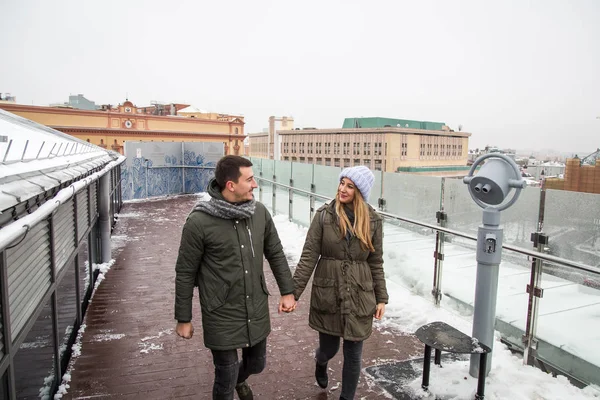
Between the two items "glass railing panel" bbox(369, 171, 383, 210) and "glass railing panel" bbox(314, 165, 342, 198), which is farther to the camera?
"glass railing panel" bbox(314, 165, 342, 198)

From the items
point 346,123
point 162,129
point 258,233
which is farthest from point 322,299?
point 346,123

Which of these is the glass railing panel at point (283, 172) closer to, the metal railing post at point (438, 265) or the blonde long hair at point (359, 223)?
the metal railing post at point (438, 265)

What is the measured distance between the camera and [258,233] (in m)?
3.01

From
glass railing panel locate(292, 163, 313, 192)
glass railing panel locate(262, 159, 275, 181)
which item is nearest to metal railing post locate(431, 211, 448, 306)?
glass railing panel locate(292, 163, 313, 192)

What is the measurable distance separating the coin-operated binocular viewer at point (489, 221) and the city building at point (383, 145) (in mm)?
103659

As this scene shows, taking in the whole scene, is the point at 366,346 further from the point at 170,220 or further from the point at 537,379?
the point at 170,220

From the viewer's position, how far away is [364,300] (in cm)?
316

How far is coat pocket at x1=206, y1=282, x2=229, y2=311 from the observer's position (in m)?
2.79

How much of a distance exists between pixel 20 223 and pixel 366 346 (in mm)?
3325

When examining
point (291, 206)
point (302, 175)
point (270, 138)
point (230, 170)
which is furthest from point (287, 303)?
point (270, 138)

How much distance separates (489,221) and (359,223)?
1087mm

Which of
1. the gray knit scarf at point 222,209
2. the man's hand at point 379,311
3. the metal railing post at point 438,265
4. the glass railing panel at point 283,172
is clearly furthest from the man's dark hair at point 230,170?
the glass railing panel at point 283,172

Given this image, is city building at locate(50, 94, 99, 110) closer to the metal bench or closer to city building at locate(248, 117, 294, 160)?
city building at locate(248, 117, 294, 160)

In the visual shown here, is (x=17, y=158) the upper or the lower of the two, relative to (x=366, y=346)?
upper
